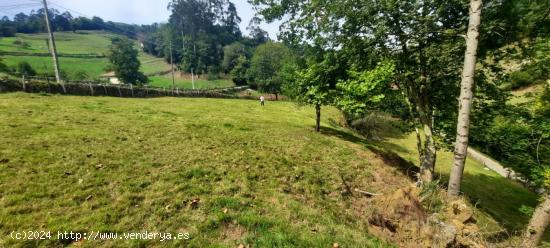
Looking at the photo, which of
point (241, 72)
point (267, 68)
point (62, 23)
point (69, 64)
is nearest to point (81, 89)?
point (267, 68)

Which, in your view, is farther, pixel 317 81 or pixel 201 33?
pixel 201 33

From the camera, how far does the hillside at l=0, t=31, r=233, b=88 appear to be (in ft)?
203

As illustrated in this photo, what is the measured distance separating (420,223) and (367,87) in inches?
230

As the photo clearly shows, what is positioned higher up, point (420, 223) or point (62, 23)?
point (62, 23)

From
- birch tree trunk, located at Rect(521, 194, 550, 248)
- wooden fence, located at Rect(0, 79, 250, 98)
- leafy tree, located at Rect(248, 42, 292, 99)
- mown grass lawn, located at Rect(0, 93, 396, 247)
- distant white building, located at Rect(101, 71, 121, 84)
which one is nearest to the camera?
mown grass lawn, located at Rect(0, 93, 396, 247)

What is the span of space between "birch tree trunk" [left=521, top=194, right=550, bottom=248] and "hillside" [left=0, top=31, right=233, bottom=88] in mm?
67480

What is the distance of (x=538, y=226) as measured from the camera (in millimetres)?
6168

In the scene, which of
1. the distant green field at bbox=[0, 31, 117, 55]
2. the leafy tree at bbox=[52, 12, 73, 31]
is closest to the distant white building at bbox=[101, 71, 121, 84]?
the distant green field at bbox=[0, 31, 117, 55]

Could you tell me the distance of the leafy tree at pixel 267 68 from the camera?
5781 centimetres

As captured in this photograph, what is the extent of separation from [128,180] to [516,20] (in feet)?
41.6

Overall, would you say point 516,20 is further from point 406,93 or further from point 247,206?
point 247,206

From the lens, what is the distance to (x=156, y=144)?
9.28 meters

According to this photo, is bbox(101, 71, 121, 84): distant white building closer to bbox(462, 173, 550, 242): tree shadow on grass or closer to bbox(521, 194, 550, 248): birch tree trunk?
bbox(462, 173, 550, 242): tree shadow on grass

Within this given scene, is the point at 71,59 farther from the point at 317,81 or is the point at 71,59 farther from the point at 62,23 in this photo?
the point at 317,81
